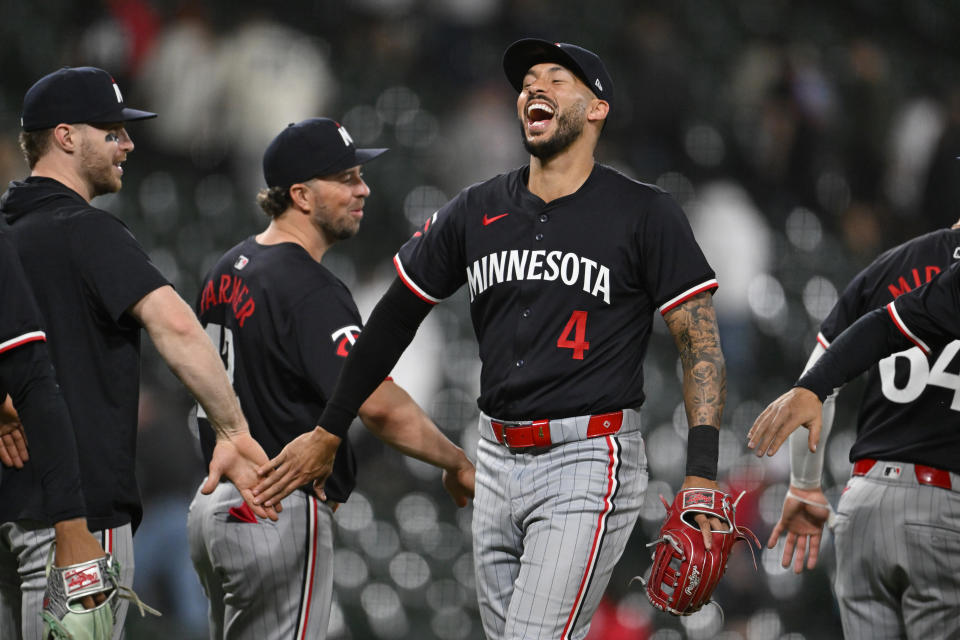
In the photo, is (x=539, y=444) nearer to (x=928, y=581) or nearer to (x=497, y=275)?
(x=497, y=275)

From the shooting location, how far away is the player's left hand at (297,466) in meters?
2.98

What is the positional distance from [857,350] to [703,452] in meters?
0.69

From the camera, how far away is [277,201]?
369cm

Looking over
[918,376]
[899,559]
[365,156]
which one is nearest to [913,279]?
[918,376]

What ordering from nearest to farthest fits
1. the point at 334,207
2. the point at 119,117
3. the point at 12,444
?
the point at 12,444 < the point at 119,117 < the point at 334,207

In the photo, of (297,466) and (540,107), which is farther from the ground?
(540,107)

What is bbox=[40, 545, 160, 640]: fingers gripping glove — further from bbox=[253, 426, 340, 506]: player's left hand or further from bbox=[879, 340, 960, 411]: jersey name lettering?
bbox=[879, 340, 960, 411]: jersey name lettering

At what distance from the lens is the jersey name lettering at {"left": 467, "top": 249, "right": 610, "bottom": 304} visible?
8.80ft

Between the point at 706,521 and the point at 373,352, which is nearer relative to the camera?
the point at 706,521

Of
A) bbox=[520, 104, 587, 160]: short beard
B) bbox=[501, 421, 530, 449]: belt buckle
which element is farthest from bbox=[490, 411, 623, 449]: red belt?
bbox=[520, 104, 587, 160]: short beard

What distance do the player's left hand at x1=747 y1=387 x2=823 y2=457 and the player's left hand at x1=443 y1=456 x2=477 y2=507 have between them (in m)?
0.92

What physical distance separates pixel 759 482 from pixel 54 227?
12.5 feet

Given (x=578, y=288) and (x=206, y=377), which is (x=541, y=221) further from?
(x=206, y=377)

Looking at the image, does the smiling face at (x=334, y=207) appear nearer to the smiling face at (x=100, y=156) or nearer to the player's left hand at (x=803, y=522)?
the smiling face at (x=100, y=156)
